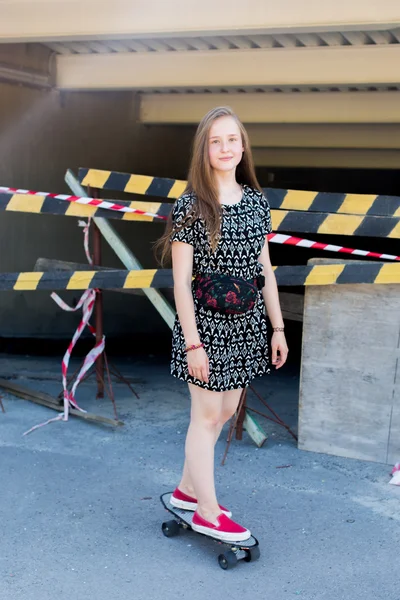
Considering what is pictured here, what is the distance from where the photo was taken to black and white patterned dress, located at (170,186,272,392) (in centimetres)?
323

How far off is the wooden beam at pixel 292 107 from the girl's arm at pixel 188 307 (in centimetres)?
509

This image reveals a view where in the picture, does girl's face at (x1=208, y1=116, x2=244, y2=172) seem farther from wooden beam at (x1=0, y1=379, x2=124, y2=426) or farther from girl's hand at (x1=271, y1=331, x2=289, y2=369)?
wooden beam at (x1=0, y1=379, x2=124, y2=426)

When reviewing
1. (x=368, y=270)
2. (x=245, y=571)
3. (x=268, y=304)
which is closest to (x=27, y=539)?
(x=245, y=571)

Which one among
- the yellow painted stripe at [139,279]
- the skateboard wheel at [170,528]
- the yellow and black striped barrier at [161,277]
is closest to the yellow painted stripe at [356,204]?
the yellow and black striped barrier at [161,277]

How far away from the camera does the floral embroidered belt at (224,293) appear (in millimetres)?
3250

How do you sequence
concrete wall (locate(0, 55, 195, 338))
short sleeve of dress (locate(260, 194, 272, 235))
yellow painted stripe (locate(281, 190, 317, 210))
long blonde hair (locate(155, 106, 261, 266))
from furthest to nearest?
concrete wall (locate(0, 55, 195, 338)) < yellow painted stripe (locate(281, 190, 317, 210)) < short sleeve of dress (locate(260, 194, 272, 235)) < long blonde hair (locate(155, 106, 261, 266))

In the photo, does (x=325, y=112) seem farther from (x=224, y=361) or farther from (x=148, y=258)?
(x=224, y=361)

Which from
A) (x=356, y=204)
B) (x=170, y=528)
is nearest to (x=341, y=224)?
(x=356, y=204)

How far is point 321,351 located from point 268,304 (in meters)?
1.18

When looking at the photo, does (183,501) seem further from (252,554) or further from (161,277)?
(161,277)

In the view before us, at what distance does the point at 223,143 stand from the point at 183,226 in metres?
0.40

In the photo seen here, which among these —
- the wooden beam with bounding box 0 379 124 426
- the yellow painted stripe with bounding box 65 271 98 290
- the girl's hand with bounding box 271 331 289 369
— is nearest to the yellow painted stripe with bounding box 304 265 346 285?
the girl's hand with bounding box 271 331 289 369

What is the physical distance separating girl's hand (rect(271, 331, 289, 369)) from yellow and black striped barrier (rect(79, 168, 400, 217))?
4.11 ft

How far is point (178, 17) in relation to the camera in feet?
17.3
